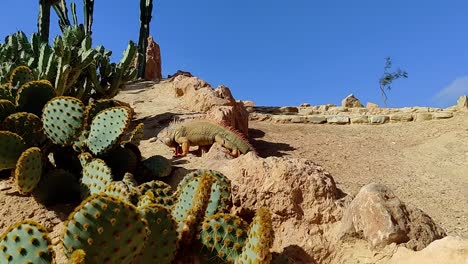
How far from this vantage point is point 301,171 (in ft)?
12.3

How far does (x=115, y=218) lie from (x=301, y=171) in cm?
182

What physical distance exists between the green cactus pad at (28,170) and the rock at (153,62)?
12.9m

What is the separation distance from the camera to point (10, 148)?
4.18 meters

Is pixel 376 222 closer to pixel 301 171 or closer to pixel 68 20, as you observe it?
pixel 301 171

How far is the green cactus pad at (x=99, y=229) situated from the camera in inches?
89.3

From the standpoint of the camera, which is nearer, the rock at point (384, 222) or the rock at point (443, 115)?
the rock at point (384, 222)

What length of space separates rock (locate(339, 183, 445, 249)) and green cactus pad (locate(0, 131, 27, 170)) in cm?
278

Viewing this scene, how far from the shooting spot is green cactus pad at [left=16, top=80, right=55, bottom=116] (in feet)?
15.9

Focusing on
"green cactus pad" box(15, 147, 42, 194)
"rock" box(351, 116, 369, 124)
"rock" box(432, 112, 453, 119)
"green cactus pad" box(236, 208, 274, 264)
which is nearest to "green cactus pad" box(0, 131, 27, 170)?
"green cactus pad" box(15, 147, 42, 194)

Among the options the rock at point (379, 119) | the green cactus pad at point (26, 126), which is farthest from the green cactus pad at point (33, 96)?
the rock at point (379, 119)

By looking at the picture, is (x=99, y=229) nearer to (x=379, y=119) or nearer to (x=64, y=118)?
(x=64, y=118)

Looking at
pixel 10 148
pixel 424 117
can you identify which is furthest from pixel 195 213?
pixel 424 117

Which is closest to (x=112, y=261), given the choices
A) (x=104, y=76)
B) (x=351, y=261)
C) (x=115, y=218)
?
(x=115, y=218)

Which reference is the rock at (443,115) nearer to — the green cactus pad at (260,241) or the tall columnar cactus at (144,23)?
the green cactus pad at (260,241)
